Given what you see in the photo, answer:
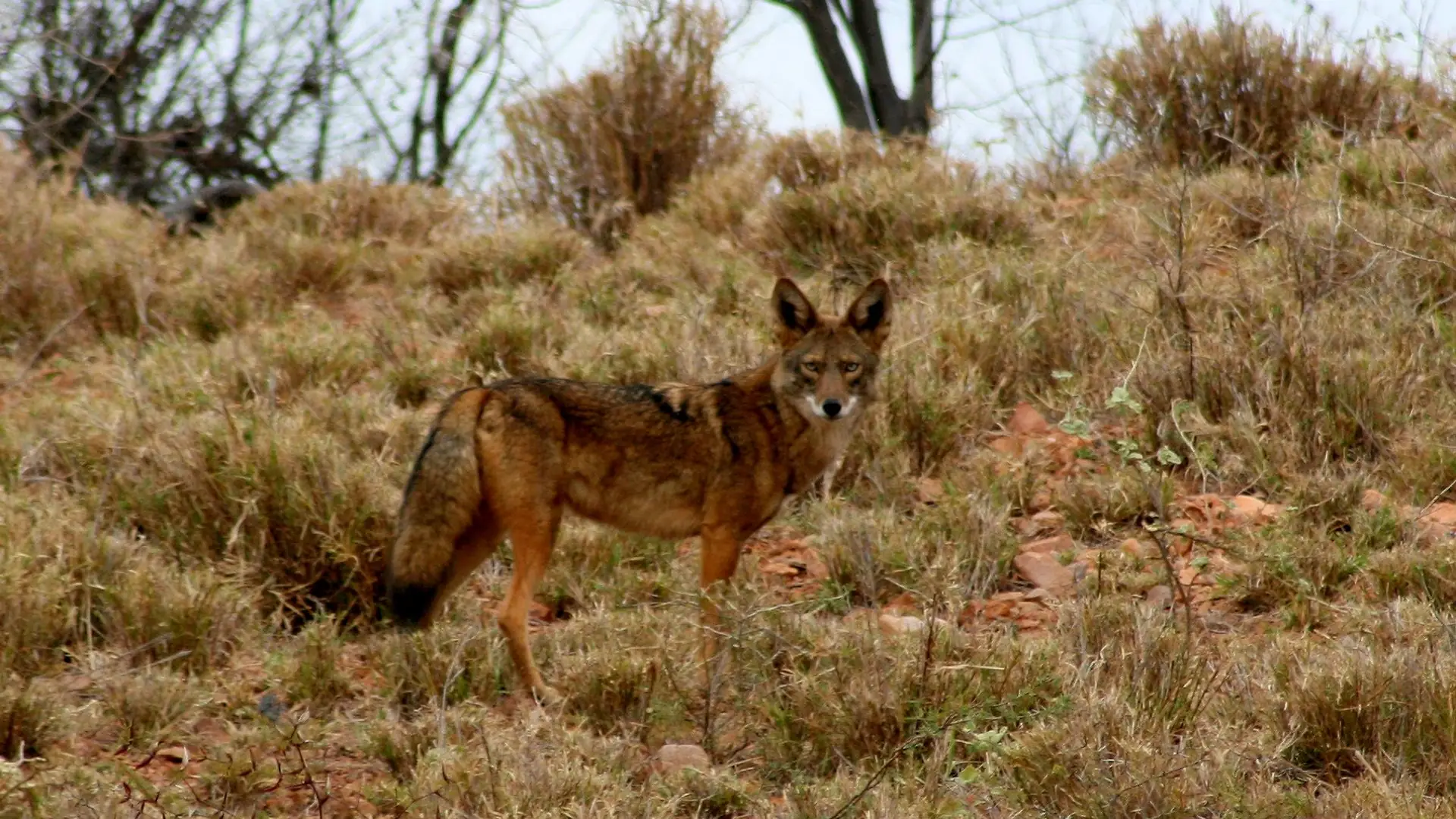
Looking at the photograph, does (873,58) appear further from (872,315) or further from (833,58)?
(872,315)

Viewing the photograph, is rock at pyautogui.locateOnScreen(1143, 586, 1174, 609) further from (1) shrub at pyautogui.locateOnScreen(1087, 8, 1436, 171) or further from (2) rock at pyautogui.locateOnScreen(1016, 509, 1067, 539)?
(1) shrub at pyautogui.locateOnScreen(1087, 8, 1436, 171)

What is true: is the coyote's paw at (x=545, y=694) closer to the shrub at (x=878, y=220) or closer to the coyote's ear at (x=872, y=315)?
the coyote's ear at (x=872, y=315)

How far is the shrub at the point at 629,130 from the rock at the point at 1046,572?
6.35 meters

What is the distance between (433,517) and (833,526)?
1835 millimetres

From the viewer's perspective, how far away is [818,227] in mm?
10531

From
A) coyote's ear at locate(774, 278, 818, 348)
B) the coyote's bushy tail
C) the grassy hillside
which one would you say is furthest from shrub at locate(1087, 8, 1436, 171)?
the coyote's bushy tail

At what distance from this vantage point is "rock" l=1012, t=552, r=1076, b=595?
642cm

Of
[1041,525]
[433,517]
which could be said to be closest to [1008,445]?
[1041,525]

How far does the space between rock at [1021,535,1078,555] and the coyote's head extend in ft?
3.34

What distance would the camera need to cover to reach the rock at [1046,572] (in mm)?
6422

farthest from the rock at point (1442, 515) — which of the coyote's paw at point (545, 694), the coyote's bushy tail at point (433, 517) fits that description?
the coyote's bushy tail at point (433, 517)

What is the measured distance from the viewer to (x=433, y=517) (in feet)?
18.4

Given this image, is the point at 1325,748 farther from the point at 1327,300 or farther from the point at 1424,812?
the point at 1327,300

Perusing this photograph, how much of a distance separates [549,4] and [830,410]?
40.3 feet
